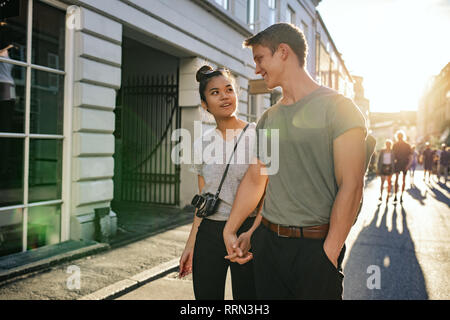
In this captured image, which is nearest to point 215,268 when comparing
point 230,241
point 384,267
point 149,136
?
point 230,241

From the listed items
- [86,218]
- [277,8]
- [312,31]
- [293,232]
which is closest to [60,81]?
[86,218]

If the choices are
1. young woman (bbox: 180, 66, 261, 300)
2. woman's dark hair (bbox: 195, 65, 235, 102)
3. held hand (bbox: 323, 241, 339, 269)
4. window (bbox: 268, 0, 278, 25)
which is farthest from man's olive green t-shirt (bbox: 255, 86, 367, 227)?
window (bbox: 268, 0, 278, 25)

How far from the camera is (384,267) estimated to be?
5074 mm

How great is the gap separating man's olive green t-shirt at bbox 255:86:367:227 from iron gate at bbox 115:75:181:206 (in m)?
7.87

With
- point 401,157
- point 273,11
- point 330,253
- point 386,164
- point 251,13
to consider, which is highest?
point 273,11

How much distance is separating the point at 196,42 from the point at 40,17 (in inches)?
145

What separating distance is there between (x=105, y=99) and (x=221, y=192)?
14.8 ft

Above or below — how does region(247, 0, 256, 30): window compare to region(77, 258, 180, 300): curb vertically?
above

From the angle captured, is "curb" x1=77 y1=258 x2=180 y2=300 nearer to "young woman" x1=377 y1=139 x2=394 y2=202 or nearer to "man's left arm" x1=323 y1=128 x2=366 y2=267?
"man's left arm" x1=323 y1=128 x2=366 y2=267

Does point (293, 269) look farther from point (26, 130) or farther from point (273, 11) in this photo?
point (273, 11)

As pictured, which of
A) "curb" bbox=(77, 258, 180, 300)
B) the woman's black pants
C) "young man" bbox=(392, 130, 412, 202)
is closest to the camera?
the woman's black pants

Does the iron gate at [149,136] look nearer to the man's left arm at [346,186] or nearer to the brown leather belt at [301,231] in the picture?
the brown leather belt at [301,231]

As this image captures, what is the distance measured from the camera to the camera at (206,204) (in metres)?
2.28

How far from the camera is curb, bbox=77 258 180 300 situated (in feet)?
13.0
